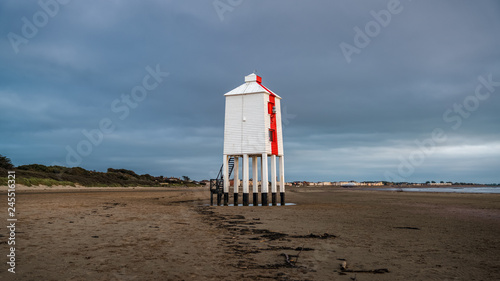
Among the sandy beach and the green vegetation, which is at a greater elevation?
the green vegetation

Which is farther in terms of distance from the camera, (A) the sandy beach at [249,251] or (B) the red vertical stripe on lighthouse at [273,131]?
(B) the red vertical stripe on lighthouse at [273,131]

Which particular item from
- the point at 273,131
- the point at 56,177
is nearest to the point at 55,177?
the point at 56,177

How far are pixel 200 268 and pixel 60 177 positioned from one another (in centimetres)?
5979

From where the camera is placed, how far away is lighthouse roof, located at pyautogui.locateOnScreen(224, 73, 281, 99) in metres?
26.6

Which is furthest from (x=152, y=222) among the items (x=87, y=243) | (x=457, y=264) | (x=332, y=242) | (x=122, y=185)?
(x=122, y=185)

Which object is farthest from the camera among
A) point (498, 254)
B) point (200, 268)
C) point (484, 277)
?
point (498, 254)

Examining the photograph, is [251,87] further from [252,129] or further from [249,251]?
[249,251]

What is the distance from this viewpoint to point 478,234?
1246 cm

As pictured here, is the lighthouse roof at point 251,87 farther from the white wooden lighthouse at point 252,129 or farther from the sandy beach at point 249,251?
the sandy beach at point 249,251

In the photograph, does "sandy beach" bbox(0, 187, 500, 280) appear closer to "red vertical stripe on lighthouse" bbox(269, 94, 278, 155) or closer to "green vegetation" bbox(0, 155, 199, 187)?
"red vertical stripe on lighthouse" bbox(269, 94, 278, 155)

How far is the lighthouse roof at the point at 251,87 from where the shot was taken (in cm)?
2658

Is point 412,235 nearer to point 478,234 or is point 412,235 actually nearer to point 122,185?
point 478,234

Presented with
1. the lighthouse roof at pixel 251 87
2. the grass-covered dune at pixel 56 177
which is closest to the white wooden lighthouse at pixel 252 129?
the lighthouse roof at pixel 251 87

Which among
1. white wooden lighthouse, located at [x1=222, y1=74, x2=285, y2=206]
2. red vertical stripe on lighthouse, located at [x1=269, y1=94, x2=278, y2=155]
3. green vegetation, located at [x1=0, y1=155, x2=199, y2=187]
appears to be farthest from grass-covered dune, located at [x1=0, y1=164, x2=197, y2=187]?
red vertical stripe on lighthouse, located at [x1=269, y1=94, x2=278, y2=155]
